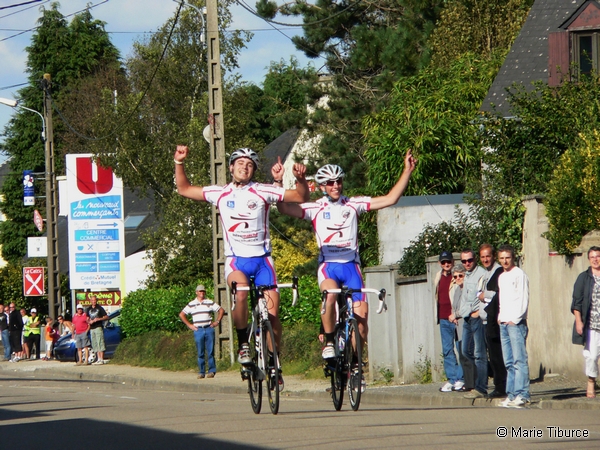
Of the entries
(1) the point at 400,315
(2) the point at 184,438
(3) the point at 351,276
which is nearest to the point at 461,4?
(1) the point at 400,315

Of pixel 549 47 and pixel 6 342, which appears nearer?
pixel 549 47

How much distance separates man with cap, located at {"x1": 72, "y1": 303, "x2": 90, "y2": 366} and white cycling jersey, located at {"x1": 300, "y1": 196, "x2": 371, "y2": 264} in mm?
20481

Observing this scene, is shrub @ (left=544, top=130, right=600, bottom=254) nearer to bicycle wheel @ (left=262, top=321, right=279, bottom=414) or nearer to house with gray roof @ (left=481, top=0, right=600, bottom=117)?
bicycle wheel @ (left=262, top=321, right=279, bottom=414)

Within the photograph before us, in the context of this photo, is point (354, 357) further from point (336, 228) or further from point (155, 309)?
point (155, 309)

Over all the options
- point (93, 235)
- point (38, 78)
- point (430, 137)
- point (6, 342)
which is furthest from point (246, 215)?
point (38, 78)

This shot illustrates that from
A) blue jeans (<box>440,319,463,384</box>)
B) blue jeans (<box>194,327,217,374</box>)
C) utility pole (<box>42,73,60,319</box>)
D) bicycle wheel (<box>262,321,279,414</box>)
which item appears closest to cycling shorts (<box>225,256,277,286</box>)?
bicycle wheel (<box>262,321,279,414</box>)

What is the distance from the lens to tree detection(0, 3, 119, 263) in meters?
67.0

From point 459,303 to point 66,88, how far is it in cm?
5414

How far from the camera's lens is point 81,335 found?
1201 inches

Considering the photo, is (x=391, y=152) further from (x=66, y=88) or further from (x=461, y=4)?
(x=66, y=88)

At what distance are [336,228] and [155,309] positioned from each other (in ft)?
66.1

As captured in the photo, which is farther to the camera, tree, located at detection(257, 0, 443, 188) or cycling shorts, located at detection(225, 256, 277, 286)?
tree, located at detection(257, 0, 443, 188)

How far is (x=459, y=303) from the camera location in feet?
47.9
